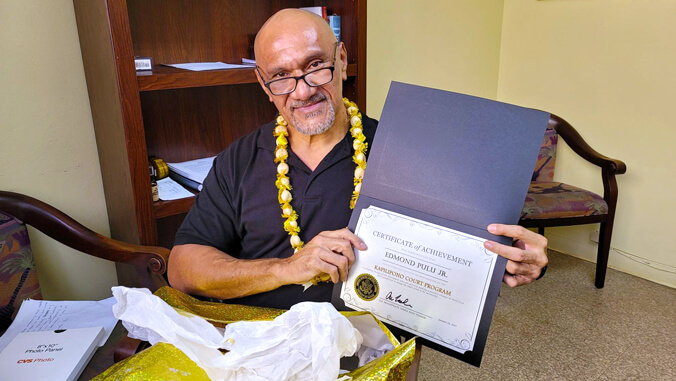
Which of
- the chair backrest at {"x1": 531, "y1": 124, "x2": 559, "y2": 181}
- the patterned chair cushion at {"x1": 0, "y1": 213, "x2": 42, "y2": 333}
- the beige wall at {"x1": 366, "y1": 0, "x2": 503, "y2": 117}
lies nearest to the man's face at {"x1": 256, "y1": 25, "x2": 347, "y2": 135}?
the patterned chair cushion at {"x1": 0, "y1": 213, "x2": 42, "y2": 333}

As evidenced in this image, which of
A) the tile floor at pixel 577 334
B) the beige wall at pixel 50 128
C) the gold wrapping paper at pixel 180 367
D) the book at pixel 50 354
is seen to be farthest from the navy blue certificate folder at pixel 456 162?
the tile floor at pixel 577 334

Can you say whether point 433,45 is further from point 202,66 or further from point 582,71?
point 202,66

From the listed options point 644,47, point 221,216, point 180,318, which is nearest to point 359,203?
point 180,318

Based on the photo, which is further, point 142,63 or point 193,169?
point 193,169

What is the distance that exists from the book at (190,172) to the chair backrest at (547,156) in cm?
→ 204

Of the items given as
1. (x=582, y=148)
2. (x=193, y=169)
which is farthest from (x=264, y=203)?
(x=582, y=148)

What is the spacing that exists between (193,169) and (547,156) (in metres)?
2.15

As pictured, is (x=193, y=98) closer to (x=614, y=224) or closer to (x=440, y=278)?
(x=440, y=278)

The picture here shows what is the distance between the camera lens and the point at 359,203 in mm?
999

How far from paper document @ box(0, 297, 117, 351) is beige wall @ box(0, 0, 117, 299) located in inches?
13.6

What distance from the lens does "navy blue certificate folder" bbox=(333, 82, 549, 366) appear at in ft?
2.94

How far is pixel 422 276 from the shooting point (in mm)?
938

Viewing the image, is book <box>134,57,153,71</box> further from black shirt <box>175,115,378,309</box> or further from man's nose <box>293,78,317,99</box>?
man's nose <box>293,78,317,99</box>

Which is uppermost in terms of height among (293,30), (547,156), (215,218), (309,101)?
(293,30)
